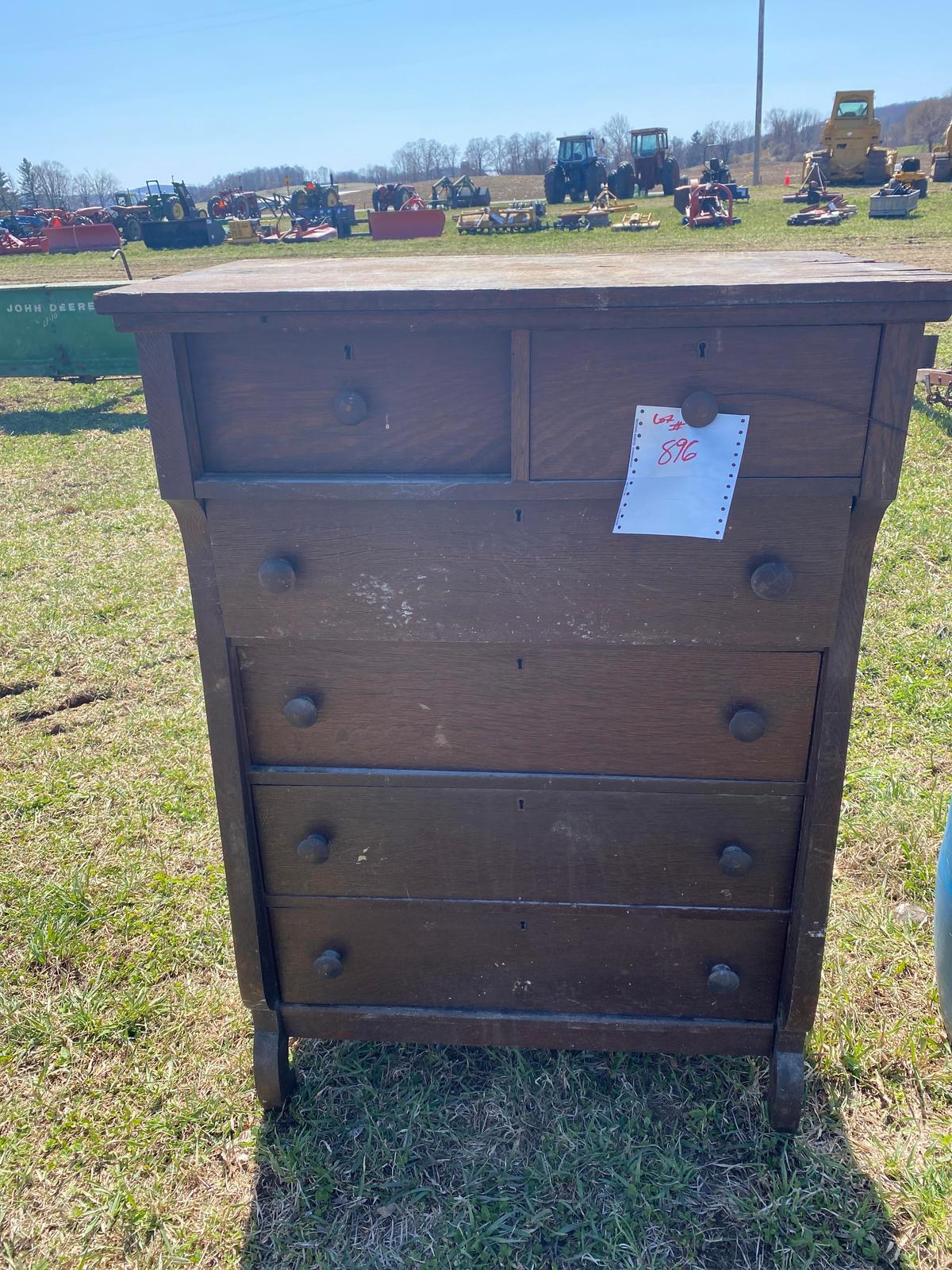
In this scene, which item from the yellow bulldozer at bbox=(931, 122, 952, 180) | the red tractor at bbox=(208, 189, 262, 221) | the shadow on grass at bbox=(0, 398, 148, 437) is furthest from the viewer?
the red tractor at bbox=(208, 189, 262, 221)

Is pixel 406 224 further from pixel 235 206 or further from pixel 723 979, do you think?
pixel 723 979

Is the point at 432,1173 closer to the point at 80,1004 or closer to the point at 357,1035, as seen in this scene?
the point at 357,1035

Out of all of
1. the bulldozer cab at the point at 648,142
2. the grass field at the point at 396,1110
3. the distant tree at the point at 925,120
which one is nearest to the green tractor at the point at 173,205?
the bulldozer cab at the point at 648,142

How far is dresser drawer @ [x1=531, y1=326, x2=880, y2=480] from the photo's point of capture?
1.40m

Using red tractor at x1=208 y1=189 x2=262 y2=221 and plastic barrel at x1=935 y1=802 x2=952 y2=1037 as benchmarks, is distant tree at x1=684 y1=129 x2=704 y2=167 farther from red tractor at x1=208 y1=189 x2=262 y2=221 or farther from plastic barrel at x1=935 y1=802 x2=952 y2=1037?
plastic barrel at x1=935 y1=802 x2=952 y2=1037

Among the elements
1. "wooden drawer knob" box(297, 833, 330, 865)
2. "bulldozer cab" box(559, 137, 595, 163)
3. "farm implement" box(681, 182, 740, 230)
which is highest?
"bulldozer cab" box(559, 137, 595, 163)

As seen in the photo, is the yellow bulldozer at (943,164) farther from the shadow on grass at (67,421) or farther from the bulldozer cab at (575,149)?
the shadow on grass at (67,421)

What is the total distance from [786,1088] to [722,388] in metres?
1.36

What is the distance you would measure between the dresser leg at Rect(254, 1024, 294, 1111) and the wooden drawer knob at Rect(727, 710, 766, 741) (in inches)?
44.3

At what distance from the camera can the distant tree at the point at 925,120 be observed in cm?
6111

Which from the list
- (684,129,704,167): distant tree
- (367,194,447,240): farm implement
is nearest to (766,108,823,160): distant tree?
(684,129,704,167): distant tree

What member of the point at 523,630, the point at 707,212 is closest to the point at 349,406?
the point at 523,630

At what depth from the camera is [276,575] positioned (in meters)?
1.55

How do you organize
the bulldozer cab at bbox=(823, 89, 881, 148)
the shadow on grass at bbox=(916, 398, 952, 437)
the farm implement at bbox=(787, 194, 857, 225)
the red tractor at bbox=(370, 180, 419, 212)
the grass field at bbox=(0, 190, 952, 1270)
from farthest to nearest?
1. the red tractor at bbox=(370, 180, 419, 212)
2. the bulldozer cab at bbox=(823, 89, 881, 148)
3. the farm implement at bbox=(787, 194, 857, 225)
4. the shadow on grass at bbox=(916, 398, 952, 437)
5. the grass field at bbox=(0, 190, 952, 1270)
